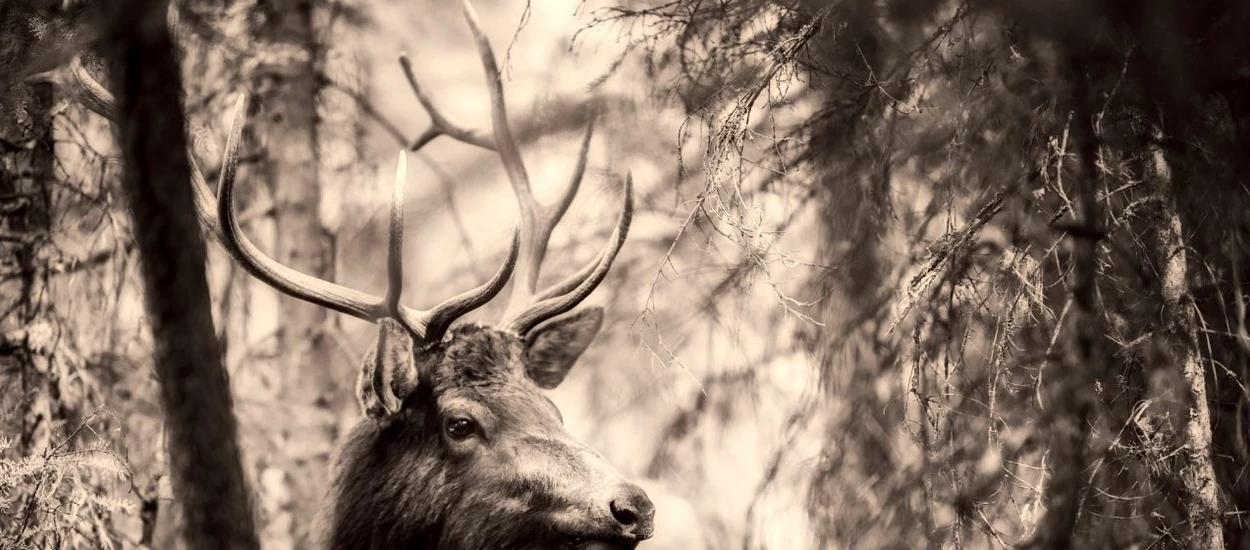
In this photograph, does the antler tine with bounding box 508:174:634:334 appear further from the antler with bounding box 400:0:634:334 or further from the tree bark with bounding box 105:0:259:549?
the tree bark with bounding box 105:0:259:549

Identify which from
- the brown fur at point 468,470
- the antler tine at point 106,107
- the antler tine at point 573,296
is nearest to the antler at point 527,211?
the antler tine at point 573,296

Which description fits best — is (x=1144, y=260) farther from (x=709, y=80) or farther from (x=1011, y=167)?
(x=709, y=80)

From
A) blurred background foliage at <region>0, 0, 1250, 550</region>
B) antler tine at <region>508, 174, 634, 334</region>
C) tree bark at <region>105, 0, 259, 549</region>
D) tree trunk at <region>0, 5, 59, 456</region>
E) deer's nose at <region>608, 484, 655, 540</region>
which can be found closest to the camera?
tree bark at <region>105, 0, 259, 549</region>

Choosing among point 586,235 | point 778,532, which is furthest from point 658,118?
point 778,532

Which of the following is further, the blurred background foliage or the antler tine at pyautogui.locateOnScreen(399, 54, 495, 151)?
the antler tine at pyautogui.locateOnScreen(399, 54, 495, 151)

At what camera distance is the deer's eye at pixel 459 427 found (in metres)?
3.24

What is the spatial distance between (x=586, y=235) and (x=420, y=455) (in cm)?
106

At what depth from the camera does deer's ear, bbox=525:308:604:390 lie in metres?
3.54

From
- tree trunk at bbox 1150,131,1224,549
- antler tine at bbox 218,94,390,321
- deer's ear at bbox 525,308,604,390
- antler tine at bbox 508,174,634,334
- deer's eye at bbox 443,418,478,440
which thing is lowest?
tree trunk at bbox 1150,131,1224,549

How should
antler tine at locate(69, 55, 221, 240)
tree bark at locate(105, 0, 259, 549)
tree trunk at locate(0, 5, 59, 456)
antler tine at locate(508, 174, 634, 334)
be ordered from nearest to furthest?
tree bark at locate(105, 0, 259, 549), antler tine at locate(69, 55, 221, 240), antler tine at locate(508, 174, 634, 334), tree trunk at locate(0, 5, 59, 456)

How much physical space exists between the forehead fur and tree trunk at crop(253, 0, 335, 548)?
0.72 metres

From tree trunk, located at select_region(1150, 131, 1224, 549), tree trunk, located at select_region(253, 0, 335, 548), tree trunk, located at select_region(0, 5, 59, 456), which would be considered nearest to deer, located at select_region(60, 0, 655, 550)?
tree trunk, located at select_region(253, 0, 335, 548)

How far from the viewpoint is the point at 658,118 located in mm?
4223

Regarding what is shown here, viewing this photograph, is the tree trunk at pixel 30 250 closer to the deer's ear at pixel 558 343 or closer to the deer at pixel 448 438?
the deer at pixel 448 438
